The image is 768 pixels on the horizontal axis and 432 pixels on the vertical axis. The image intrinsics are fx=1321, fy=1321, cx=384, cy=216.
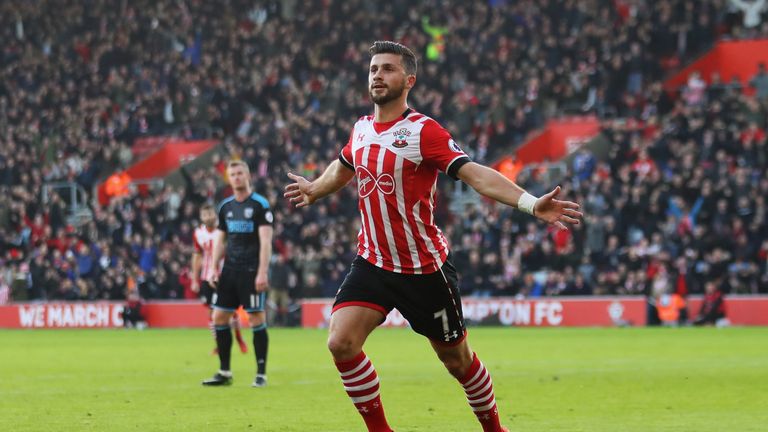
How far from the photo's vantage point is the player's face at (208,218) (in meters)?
18.5

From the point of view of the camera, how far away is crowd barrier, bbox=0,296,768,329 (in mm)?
27609

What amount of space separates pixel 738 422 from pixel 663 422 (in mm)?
542

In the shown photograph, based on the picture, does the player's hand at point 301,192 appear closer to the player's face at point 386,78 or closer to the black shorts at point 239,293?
the player's face at point 386,78

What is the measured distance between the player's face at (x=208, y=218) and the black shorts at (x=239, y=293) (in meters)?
4.77

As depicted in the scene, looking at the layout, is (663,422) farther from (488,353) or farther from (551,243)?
(551,243)

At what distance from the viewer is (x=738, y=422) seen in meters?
9.70

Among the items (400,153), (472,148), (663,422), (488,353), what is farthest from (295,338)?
(400,153)

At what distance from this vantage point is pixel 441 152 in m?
7.54

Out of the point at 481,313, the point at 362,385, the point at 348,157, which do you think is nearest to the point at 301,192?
the point at 348,157

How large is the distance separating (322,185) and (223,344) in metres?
5.84

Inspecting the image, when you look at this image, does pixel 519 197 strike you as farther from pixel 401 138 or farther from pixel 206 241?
pixel 206 241

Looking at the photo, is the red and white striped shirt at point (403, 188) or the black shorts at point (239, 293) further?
the black shorts at point (239, 293)

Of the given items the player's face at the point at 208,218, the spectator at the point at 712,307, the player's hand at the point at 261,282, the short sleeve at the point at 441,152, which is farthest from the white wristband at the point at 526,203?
the spectator at the point at 712,307

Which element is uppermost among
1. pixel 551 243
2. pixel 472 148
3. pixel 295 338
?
pixel 472 148
